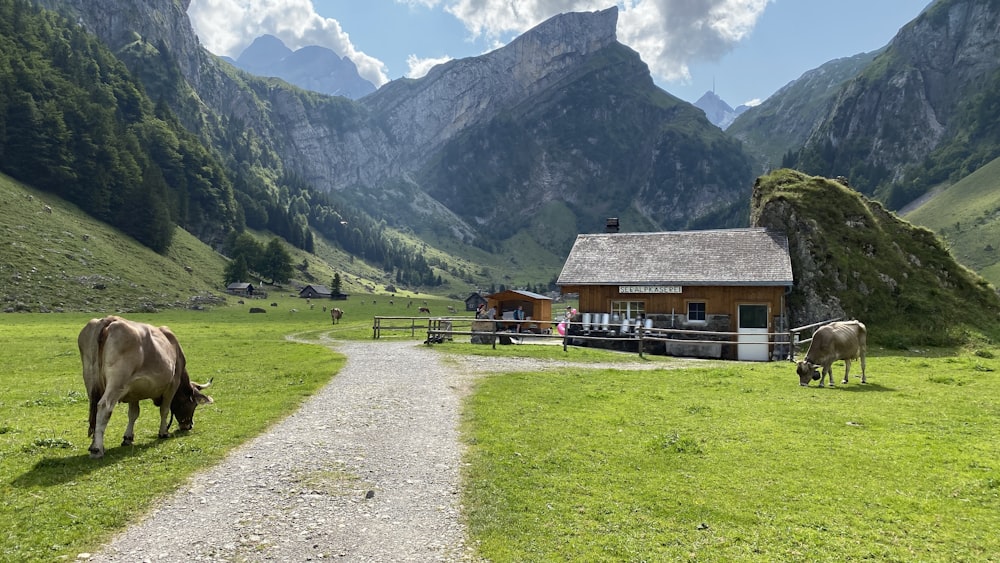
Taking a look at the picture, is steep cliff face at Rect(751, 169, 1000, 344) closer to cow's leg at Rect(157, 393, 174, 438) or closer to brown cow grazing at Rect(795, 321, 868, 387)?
brown cow grazing at Rect(795, 321, 868, 387)

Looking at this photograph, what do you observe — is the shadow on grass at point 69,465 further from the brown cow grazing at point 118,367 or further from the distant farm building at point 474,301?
the distant farm building at point 474,301

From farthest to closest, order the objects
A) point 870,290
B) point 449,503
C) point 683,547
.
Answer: point 870,290
point 449,503
point 683,547

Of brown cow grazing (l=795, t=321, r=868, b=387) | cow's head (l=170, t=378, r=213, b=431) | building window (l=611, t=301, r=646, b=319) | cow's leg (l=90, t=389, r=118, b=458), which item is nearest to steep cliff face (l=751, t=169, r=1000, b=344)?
building window (l=611, t=301, r=646, b=319)

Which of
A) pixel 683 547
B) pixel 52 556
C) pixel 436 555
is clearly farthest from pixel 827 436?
pixel 52 556

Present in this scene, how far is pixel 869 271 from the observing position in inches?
1582

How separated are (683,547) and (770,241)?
39.2 meters

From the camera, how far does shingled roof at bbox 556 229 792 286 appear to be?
125 ft

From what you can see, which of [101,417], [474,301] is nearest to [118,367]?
[101,417]

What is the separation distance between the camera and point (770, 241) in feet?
134

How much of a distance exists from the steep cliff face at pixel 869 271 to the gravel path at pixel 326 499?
35.3m

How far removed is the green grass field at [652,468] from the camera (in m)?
7.46

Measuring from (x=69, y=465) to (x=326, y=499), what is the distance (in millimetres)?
5799

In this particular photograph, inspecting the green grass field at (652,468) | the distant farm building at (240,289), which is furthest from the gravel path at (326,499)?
the distant farm building at (240,289)

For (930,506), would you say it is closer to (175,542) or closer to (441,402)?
(175,542)
